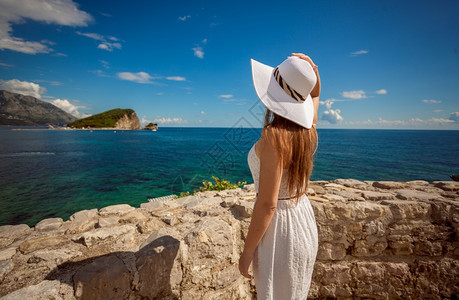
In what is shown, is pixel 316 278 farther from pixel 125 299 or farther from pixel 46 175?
pixel 46 175

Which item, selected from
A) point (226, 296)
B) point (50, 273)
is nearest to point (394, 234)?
point (226, 296)

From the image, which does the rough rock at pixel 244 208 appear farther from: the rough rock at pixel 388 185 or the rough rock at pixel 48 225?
the rough rock at pixel 388 185

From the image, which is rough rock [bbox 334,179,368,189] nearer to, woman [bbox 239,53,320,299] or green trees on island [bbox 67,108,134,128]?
woman [bbox 239,53,320,299]

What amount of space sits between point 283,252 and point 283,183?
1.65ft

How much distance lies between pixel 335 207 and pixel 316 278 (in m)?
1.06

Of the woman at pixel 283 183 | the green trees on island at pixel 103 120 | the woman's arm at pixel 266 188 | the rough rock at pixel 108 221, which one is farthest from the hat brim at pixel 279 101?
the green trees on island at pixel 103 120

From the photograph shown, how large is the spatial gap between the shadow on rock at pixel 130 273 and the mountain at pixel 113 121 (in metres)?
174

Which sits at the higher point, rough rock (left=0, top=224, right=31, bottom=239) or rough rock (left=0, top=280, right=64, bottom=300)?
rough rock (left=0, top=280, right=64, bottom=300)

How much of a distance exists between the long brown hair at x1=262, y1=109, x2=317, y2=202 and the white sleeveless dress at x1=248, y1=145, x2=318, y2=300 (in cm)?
9

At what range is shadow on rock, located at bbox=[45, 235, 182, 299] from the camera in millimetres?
1629

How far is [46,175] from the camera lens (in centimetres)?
2122

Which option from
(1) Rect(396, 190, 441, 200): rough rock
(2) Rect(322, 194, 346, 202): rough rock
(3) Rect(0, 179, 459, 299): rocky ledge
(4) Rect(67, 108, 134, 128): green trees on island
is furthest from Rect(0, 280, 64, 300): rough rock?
(4) Rect(67, 108, 134, 128): green trees on island

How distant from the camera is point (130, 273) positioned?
1767 mm

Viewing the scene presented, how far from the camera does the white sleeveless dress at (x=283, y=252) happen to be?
1.44 meters
